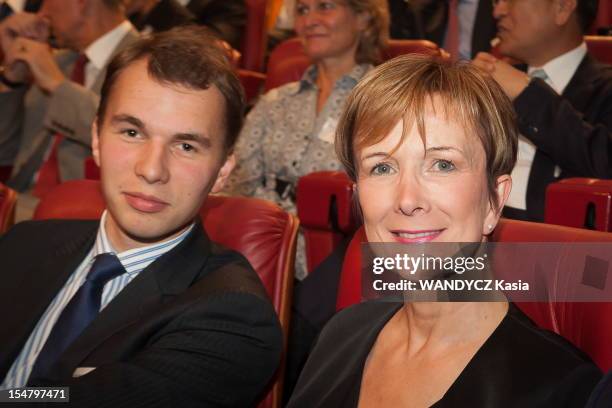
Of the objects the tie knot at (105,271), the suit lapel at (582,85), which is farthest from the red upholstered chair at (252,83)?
the tie knot at (105,271)

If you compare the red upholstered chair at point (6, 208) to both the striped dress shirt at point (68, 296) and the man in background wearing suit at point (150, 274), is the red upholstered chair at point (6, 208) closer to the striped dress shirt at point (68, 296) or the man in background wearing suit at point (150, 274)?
the man in background wearing suit at point (150, 274)

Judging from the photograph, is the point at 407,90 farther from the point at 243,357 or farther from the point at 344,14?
the point at 344,14

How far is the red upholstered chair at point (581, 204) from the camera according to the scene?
6.30 ft

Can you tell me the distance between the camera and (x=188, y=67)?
1.91m

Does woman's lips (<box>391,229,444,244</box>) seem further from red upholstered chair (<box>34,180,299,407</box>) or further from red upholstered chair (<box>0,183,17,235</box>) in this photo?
red upholstered chair (<box>0,183,17,235</box>)

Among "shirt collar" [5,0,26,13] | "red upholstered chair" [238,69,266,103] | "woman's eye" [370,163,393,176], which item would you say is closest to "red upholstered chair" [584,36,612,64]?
"red upholstered chair" [238,69,266,103]

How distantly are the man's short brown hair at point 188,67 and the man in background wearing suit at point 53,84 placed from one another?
1.38 meters

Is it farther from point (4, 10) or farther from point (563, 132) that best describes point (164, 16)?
point (563, 132)

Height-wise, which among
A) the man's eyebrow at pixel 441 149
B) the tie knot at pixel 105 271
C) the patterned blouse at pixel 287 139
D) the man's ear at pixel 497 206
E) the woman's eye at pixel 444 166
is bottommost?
the patterned blouse at pixel 287 139

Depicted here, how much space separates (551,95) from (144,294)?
1.31 metres

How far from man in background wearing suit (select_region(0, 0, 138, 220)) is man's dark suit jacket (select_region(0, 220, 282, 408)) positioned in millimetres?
1506

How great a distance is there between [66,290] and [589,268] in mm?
1078

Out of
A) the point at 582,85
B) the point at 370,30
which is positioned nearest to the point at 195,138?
the point at 582,85

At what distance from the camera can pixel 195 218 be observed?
1922 mm
